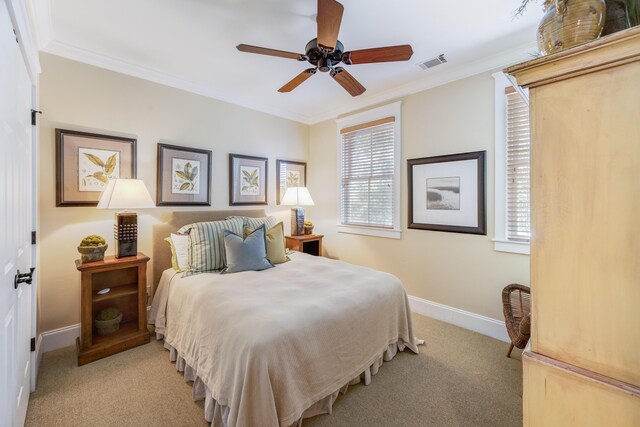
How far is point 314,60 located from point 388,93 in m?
1.68

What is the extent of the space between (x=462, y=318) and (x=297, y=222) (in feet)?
7.83

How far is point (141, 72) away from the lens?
2900 mm

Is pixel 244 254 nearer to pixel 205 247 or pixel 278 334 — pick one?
pixel 205 247

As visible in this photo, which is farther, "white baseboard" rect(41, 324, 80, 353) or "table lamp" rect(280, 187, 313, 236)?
"table lamp" rect(280, 187, 313, 236)

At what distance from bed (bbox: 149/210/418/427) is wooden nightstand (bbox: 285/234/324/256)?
1117 mm

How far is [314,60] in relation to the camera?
217cm

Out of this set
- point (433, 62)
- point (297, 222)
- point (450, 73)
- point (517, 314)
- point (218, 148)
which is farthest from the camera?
point (297, 222)

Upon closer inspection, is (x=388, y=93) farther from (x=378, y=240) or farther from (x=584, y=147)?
(x=584, y=147)

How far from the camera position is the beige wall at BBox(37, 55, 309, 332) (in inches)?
96.0

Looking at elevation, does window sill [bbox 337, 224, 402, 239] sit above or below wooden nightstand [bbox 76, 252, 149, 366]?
above

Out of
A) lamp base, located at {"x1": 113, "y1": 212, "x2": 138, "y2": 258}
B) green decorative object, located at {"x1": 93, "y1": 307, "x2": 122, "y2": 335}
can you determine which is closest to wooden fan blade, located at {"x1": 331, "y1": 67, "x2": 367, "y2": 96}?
lamp base, located at {"x1": 113, "y1": 212, "x2": 138, "y2": 258}

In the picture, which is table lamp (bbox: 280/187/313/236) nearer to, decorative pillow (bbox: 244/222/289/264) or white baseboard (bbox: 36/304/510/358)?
decorative pillow (bbox: 244/222/289/264)

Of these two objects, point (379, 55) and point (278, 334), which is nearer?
point (278, 334)

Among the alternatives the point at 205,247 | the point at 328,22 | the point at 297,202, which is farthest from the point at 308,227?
the point at 328,22
